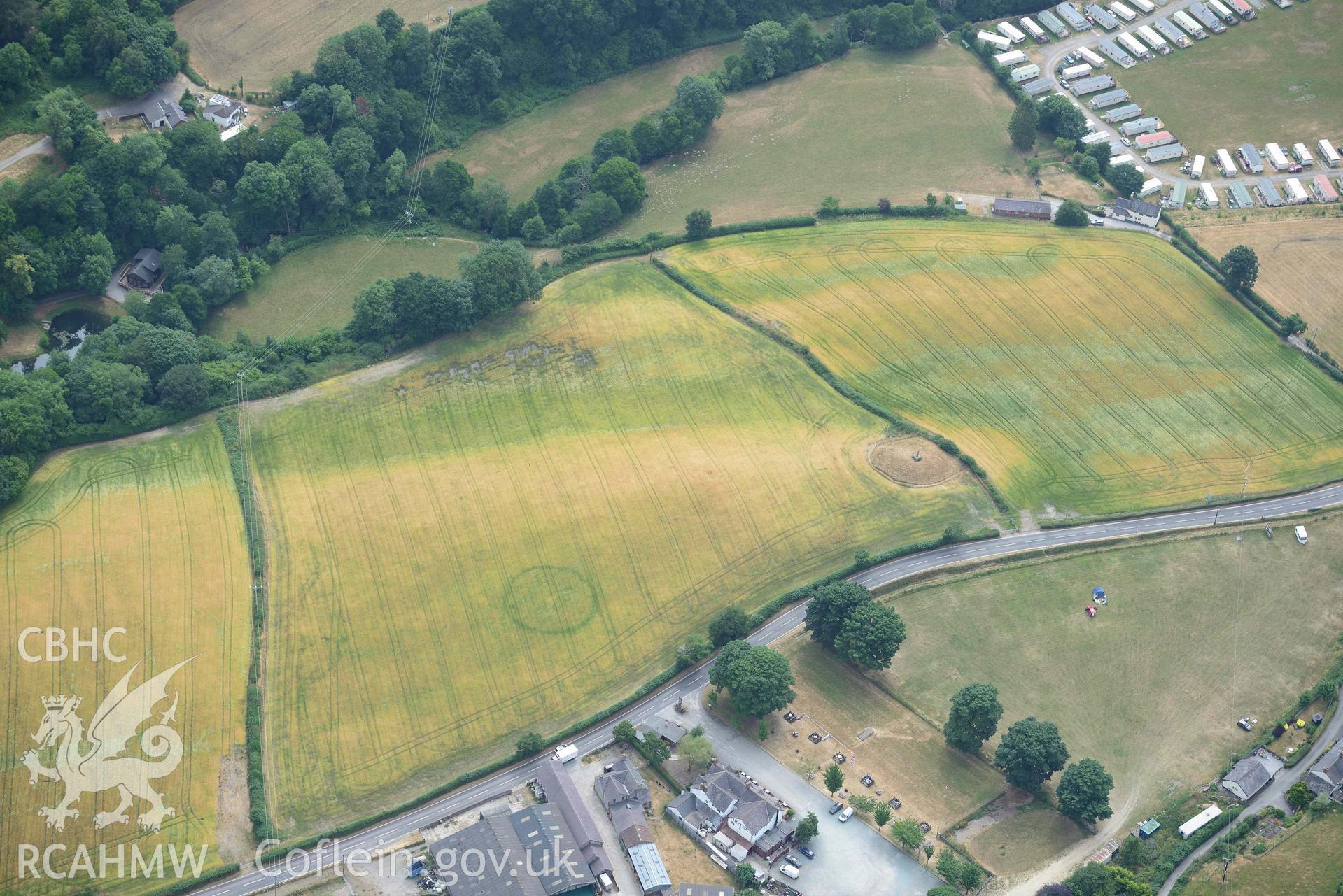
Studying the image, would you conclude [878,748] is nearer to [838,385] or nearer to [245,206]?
[838,385]

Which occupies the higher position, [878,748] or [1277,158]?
[1277,158]

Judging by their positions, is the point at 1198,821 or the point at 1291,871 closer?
the point at 1291,871

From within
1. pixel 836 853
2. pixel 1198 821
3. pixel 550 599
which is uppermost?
pixel 550 599

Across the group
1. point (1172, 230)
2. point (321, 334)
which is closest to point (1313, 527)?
point (1172, 230)

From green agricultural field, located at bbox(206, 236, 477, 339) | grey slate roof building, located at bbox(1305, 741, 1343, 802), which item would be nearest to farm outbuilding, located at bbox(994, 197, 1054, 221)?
green agricultural field, located at bbox(206, 236, 477, 339)

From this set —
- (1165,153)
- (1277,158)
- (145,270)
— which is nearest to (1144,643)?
(1165,153)

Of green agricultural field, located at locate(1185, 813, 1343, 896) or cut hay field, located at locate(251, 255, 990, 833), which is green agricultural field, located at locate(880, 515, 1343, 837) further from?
cut hay field, located at locate(251, 255, 990, 833)
